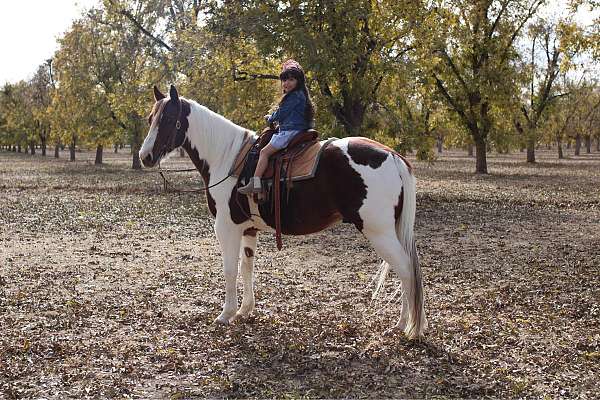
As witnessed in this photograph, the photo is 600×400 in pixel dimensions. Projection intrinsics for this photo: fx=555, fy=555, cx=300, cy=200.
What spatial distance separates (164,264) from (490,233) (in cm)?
753

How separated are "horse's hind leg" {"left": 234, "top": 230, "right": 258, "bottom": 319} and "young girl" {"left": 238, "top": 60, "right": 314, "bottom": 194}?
942 mm

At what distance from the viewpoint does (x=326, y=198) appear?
6000mm

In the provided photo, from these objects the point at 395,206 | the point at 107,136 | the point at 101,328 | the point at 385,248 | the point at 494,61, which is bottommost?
the point at 101,328

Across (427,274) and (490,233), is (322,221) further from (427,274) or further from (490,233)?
(490,233)

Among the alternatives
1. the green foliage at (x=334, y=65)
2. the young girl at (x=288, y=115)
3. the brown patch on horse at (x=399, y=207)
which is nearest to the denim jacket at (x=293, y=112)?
the young girl at (x=288, y=115)

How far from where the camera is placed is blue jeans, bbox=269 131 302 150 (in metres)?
6.00

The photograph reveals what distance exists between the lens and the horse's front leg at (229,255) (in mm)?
6355

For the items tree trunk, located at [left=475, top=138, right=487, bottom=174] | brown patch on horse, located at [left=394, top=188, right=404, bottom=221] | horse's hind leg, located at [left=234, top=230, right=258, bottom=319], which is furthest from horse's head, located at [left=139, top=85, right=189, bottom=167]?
tree trunk, located at [left=475, top=138, right=487, bottom=174]

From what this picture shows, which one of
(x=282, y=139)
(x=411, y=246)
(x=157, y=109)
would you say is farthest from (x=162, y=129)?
(x=411, y=246)

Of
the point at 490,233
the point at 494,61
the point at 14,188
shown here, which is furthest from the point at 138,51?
the point at 490,233

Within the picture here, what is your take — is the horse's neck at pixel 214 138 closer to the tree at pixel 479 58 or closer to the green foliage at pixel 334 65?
the green foliage at pixel 334 65

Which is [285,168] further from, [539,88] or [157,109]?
[539,88]

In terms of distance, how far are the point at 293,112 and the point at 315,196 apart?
94 cm

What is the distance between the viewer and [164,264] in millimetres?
9812
